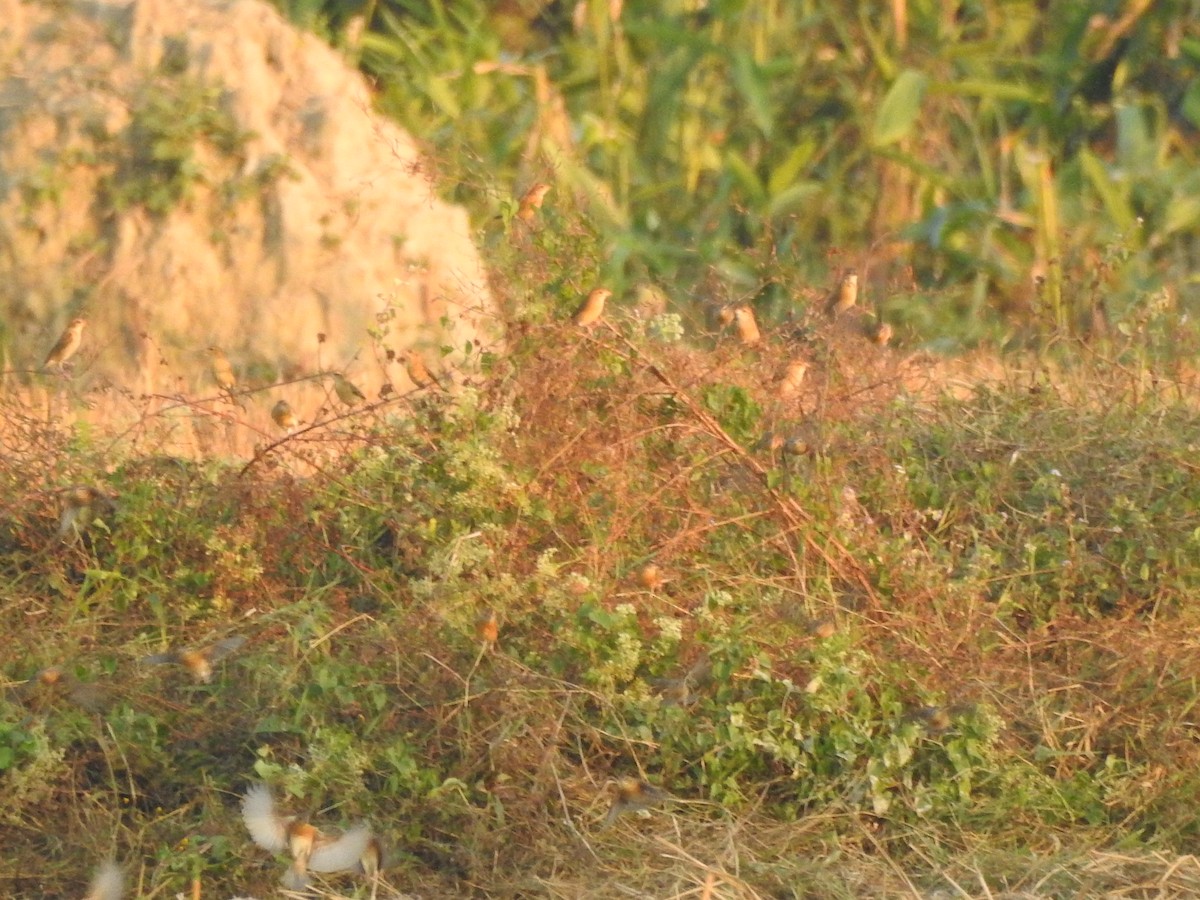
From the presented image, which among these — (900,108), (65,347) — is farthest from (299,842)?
(900,108)

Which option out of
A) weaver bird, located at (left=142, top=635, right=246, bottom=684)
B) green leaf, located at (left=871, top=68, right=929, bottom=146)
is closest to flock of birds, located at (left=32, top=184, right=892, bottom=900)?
weaver bird, located at (left=142, top=635, right=246, bottom=684)

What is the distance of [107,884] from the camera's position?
3.08 metres

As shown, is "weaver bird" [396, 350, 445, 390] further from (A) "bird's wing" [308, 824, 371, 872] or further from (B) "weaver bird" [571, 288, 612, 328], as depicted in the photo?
(A) "bird's wing" [308, 824, 371, 872]

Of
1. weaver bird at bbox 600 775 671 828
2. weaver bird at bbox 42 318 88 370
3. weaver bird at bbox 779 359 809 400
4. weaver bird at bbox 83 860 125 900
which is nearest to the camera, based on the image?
weaver bird at bbox 83 860 125 900

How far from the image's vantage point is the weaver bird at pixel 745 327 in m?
3.96

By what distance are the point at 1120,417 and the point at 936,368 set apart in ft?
2.25

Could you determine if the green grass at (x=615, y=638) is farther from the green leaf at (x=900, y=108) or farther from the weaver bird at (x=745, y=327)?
the green leaf at (x=900, y=108)

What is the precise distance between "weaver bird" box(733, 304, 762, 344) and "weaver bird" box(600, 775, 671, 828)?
1149 millimetres

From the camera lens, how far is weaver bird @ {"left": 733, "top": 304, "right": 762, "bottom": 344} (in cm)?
396

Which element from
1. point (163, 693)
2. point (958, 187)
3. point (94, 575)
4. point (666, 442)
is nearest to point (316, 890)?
point (163, 693)

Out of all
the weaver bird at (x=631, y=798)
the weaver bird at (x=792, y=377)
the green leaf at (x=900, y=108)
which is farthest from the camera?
the green leaf at (x=900, y=108)

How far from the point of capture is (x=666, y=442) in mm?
3889

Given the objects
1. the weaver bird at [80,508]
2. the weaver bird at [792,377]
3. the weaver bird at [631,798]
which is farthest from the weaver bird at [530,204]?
the weaver bird at [631,798]

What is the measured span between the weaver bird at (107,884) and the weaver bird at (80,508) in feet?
3.01
